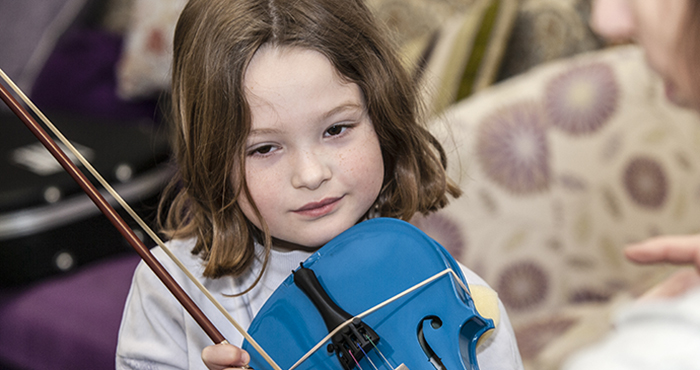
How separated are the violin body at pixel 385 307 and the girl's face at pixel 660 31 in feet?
0.71

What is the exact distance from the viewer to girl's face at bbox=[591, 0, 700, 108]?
0.20 meters

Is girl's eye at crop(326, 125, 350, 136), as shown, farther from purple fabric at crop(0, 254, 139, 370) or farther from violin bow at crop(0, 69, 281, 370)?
purple fabric at crop(0, 254, 139, 370)

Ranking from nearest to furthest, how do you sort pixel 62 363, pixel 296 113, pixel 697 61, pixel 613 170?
pixel 697 61, pixel 296 113, pixel 613 170, pixel 62 363

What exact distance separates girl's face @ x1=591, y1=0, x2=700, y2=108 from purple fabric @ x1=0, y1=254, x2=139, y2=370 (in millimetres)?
951

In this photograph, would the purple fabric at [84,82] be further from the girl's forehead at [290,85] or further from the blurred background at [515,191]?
the girl's forehead at [290,85]

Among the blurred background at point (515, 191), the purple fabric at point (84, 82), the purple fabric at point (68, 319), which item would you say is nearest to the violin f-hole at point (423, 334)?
the blurred background at point (515, 191)

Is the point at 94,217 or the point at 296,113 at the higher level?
the point at 296,113

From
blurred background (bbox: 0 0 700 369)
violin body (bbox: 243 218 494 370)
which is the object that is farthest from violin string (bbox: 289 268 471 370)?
blurred background (bbox: 0 0 700 369)

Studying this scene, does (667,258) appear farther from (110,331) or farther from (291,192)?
(110,331)

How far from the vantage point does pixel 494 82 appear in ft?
3.88

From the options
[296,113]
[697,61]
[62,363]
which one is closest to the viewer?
[697,61]

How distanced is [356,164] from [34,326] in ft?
2.94

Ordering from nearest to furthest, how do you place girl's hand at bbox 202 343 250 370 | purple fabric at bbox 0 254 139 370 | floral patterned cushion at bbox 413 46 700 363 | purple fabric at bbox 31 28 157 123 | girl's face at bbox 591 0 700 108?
girl's face at bbox 591 0 700 108, girl's hand at bbox 202 343 250 370, floral patterned cushion at bbox 413 46 700 363, purple fabric at bbox 0 254 139 370, purple fabric at bbox 31 28 157 123

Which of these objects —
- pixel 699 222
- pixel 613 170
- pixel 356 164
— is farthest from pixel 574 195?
pixel 356 164
